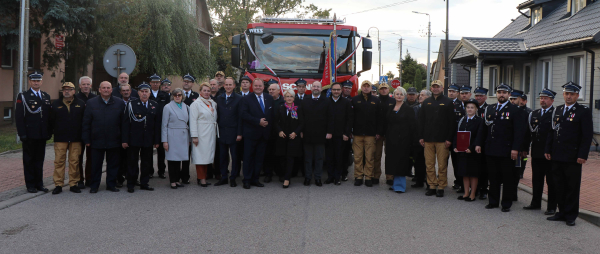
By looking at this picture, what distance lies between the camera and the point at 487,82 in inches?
1030

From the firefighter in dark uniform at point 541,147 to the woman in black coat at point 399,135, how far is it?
2.11 meters

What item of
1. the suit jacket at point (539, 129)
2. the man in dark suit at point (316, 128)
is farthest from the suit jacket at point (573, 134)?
the man in dark suit at point (316, 128)

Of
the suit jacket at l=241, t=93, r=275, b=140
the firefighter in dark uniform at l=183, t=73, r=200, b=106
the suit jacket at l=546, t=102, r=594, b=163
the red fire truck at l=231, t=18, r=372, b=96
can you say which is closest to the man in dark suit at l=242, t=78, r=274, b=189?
the suit jacket at l=241, t=93, r=275, b=140

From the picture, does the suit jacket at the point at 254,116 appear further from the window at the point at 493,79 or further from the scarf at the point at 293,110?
the window at the point at 493,79

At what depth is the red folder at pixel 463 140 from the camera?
820cm

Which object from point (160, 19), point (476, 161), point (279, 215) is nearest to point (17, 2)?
point (160, 19)

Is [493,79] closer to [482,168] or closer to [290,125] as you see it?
[482,168]

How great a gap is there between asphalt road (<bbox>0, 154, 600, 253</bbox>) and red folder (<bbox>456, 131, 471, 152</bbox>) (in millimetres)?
856

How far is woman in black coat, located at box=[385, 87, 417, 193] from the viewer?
29.6 feet

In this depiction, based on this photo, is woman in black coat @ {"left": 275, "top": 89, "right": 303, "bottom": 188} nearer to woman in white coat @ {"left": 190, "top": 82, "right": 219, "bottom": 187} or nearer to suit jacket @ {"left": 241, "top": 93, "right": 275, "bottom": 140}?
suit jacket @ {"left": 241, "top": 93, "right": 275, "bottom": 140}

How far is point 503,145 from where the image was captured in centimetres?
764

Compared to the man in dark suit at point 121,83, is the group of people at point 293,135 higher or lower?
lower

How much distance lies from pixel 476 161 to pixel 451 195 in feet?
2.86

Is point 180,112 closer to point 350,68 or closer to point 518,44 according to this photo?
point 350,68
